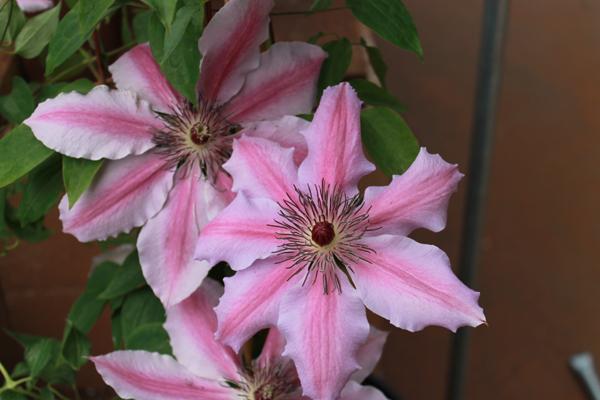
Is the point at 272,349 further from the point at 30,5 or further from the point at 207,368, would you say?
the point at 30,5

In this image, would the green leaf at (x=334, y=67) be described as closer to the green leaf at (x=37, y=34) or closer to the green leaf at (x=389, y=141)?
the green leaf at (x=389, y=141)

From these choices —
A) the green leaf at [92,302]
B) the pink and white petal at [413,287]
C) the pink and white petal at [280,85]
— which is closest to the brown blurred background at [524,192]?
the green leaf at [92,302]

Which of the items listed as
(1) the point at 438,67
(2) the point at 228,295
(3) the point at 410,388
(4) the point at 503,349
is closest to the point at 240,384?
(2) the point at 228,295

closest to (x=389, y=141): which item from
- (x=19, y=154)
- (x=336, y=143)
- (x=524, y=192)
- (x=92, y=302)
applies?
(x=336, y=143)

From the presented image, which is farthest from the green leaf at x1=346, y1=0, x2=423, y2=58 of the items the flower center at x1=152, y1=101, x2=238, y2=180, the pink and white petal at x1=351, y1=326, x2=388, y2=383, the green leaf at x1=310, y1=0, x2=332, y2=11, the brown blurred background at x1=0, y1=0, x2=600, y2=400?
the brown blurred background at x1=0, y1=0, x2=600, y2=400

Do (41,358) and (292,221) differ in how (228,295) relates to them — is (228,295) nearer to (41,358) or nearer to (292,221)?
(292,221)
